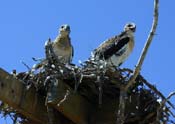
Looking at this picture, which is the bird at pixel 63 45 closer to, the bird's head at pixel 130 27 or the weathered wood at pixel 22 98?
the bird's head at pixel 130 27

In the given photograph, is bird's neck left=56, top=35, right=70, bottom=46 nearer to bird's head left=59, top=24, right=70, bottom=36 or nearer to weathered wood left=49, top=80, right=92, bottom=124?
bird's head left=59, top=24, right=70, bottom=36

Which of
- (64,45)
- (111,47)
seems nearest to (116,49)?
(111,47)

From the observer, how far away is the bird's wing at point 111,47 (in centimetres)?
818

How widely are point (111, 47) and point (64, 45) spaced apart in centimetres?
119

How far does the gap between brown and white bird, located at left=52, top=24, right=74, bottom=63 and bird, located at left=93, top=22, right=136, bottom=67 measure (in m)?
0.76

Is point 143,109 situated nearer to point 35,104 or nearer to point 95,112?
point 95,112

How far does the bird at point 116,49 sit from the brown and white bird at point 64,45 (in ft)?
2.48

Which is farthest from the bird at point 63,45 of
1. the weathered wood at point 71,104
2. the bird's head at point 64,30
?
the weathered wood at point 71,104

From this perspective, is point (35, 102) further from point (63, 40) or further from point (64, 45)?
point (63, 40)

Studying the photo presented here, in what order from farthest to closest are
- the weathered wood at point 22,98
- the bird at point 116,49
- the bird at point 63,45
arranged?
1. the bird at point 63,45
2. the bird at point 116,49
3. the weathered wood at point 22,98

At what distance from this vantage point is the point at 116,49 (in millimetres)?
8328

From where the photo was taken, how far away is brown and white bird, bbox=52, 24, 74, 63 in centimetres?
899

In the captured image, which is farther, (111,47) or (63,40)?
(63,40)

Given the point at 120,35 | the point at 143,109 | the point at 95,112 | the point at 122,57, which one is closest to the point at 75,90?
the point at 95,112
